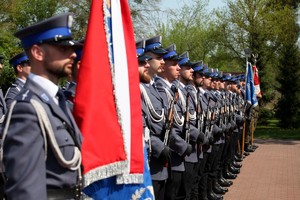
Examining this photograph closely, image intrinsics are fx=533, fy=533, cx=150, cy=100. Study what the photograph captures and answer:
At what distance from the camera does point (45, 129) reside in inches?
107

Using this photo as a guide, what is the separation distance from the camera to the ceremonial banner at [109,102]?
3180 millimetres

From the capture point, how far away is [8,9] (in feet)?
80.3

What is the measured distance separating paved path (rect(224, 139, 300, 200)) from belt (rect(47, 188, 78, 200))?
19.7 feet

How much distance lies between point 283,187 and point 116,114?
6926 millimetres

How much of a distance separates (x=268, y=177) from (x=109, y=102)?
7991mm

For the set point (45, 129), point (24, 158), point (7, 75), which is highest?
point (7, 75)

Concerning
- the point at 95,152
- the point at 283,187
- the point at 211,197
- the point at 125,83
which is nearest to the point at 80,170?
the point at 95,152

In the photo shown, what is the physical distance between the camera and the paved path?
8.88m

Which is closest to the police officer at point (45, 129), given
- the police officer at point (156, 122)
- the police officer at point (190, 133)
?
the police officer at point (156, 122)

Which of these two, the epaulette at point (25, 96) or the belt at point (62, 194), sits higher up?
the epaulette at point (25, 96)

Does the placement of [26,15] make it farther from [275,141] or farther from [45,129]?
[45,129]

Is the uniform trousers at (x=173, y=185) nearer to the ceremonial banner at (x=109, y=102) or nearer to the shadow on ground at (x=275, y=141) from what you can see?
the ceremonial banner at (x=109, y=102)

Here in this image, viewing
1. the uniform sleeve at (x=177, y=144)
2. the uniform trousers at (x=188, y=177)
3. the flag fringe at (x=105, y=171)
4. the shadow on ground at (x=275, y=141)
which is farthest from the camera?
the shadow on ground at (x=275, y=141)

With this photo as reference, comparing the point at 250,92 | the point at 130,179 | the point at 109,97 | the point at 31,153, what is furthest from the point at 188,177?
the point at 250,92
